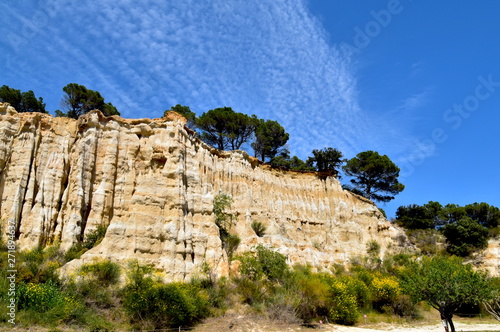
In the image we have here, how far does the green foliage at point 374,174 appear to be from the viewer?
44094mm

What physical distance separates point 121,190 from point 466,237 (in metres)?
34.9

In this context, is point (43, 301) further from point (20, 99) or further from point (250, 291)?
point (20, 99)

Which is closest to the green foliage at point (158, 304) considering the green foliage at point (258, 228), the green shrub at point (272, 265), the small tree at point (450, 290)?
the green shrub at point (272, 265)

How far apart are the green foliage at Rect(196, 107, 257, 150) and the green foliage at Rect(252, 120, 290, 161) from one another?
147 centimetres

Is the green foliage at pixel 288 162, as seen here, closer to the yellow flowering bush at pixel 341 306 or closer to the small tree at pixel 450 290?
the yellow flowering bush at pixel 341 306

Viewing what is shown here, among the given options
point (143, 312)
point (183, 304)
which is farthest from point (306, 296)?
point (143, 312)

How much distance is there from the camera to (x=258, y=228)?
31.0m

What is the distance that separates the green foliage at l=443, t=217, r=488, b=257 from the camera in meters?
37.8

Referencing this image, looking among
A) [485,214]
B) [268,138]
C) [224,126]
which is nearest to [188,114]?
[224,126]

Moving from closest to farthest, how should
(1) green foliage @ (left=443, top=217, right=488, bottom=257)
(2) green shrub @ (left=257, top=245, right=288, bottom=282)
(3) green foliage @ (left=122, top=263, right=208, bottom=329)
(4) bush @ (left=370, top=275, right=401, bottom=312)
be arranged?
(3) green foliage @ (left=122, top=263, right=208, bottom=329)
(2) green shrub @ (left=257, top=245, right=288, bottom=282)
(4) bush @ (left=370, top=275, right=401, bottom=312)
(1) green foliage @ (left=443, top=217, right=488, bottom=257)

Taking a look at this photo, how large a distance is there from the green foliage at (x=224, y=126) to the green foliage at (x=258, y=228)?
12.2 m

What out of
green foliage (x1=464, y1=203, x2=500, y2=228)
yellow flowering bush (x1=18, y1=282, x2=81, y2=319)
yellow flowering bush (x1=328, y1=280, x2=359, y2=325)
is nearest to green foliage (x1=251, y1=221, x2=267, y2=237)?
yellow flowering bush (x1=328, y1=280, x2=359, y2=325)

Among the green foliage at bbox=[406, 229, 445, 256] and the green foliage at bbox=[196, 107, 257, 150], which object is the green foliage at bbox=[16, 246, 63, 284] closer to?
the green foliage at bbox=[196, 107, 257, 150]

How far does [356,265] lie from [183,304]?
19697 mm
